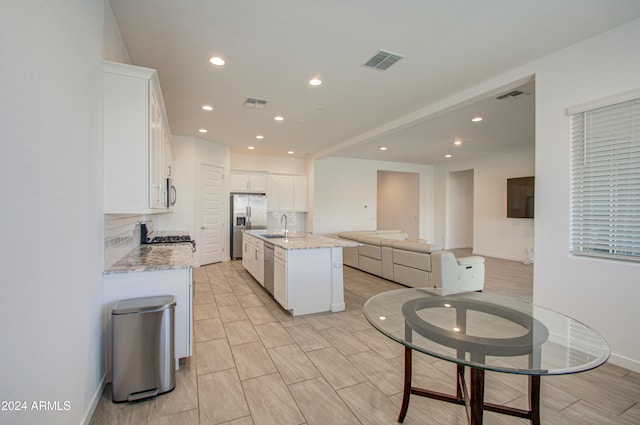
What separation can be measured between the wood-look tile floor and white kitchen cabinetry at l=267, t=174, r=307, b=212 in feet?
16.6

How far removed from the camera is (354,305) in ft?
13.6

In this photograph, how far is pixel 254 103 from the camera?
14.4 feet

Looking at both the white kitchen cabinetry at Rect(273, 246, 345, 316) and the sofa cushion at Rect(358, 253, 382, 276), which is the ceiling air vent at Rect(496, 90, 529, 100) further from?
the sofa cushion at Rect(358, 253, 382, 276)

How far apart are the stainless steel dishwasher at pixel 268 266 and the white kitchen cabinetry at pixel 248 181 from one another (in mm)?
3841

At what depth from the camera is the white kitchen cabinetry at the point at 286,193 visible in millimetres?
8258

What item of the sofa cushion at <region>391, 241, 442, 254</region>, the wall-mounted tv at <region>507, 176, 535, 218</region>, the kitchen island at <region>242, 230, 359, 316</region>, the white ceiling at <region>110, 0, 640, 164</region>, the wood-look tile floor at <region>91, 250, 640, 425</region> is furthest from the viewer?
the wall-mounted tv at <region>507, 176, 535, 218</region>

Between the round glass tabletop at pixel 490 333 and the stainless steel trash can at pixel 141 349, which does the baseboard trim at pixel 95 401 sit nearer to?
the stainless steel trash can at pixel 141 349

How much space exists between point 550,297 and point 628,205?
1.07m

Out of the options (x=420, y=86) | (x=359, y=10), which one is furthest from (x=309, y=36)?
(x=420, y=86)

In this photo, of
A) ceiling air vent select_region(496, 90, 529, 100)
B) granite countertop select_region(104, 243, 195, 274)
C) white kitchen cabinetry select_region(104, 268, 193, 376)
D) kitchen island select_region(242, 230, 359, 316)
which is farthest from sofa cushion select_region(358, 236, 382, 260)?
white kitchen cabinetry select_region(104, 268, 193, 376)

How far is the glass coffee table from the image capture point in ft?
4.35

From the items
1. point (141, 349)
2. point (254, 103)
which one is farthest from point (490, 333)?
point (254, 103)

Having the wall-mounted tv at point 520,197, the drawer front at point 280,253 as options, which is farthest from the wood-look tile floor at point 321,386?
the wall-mounted tv at point 520,197

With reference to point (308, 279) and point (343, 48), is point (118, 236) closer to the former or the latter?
point (308, 279)
